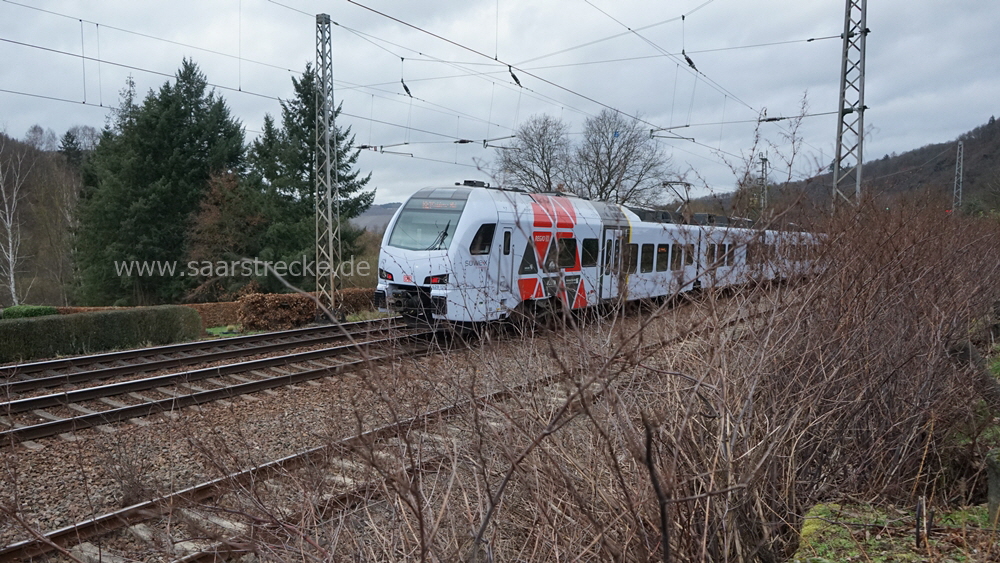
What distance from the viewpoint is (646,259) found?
15328 millimetres

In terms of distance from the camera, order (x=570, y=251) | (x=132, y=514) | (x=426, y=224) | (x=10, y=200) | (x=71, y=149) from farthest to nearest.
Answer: (x=71, y=149), (x=10, y=200), (x=570, y=251), (x=426, y=224), (x=132, y=514)

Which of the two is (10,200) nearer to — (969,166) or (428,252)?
(428,252)

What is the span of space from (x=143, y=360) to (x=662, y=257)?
11.8 metres

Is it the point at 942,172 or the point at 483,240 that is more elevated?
the point at 942,172

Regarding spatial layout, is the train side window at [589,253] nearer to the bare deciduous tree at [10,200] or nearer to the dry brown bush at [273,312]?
the dry brown bush at [273,312]

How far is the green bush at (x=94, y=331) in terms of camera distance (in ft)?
39.8

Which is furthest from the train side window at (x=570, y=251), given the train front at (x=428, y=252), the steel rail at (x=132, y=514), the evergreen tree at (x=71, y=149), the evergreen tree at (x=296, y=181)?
the evergreen tree at (x=71, y=149)

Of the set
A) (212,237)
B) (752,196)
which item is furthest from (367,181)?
(752,196)

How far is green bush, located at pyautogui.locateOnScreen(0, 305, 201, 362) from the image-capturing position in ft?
39.8

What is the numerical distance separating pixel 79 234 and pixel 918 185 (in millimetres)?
36857

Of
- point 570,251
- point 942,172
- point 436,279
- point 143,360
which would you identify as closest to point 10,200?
point 143,360

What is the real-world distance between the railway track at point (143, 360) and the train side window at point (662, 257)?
24.1ft

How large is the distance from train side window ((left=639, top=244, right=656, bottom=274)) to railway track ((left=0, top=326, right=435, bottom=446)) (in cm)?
745

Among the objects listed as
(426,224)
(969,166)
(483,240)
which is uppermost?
(969,166)
